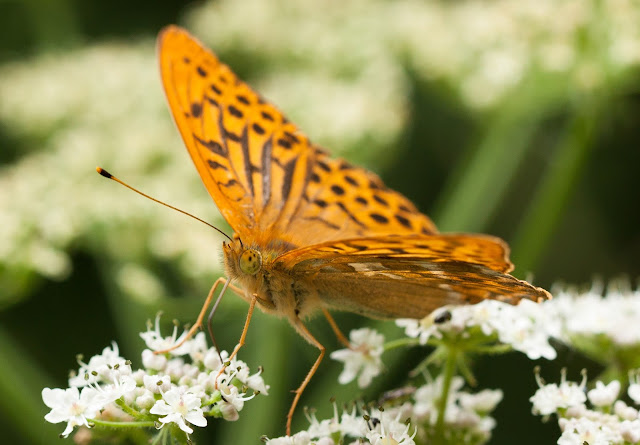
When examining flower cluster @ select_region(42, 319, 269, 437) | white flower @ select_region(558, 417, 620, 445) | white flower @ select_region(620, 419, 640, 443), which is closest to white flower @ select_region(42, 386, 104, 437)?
flower cluster @ select_region(42, 319, 269, 437)

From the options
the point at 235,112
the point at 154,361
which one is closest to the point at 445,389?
the point at 154,361

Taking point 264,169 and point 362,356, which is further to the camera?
point 264,169

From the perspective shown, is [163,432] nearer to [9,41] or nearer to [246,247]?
[246,247]

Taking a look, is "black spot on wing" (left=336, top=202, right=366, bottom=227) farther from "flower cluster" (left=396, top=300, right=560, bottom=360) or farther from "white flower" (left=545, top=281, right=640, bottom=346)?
"white flower" (left=545, top=281, right=640, bottom=346)

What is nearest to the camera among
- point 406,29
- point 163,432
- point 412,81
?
point 163,432

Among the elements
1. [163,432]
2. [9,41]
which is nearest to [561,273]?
[163,432]

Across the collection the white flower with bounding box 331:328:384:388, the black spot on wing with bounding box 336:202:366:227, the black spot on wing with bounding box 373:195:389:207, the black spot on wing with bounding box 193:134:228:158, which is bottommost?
the white flower with bounding box 331:328:384:388

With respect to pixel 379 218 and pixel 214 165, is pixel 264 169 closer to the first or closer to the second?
pixel 214 165
